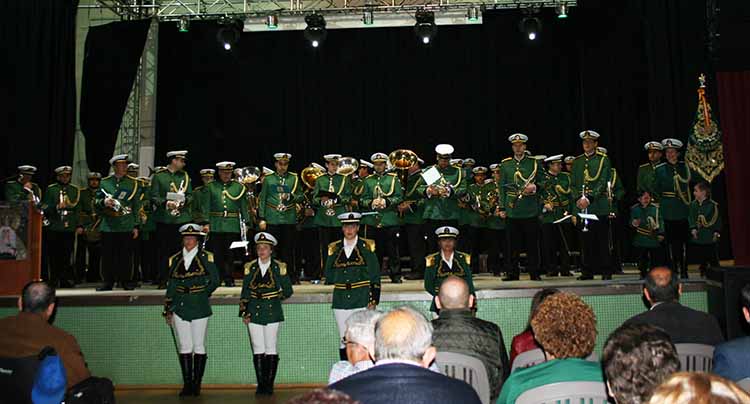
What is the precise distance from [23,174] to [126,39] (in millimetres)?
4501

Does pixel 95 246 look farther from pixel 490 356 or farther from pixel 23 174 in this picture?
pixel 490 356

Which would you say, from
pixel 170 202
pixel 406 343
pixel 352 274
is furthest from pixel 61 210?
pixel 406 343

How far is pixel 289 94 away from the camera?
16.4 metres

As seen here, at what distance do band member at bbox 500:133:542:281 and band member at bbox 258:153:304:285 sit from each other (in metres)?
3.13

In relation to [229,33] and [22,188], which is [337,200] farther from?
[22,188]

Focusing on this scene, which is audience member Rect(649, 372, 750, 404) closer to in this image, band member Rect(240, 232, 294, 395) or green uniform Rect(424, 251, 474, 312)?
green uniform Rect(424, 251, 474, 312)

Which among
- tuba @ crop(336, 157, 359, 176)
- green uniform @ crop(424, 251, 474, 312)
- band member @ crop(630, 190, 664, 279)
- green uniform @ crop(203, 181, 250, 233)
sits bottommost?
green uniform @ crop(424, 251, 474, 312)

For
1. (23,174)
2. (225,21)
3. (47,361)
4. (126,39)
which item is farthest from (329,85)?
(47,361)

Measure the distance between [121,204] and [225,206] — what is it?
1.44 meters

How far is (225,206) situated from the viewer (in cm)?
1045

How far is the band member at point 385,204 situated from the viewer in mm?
10547

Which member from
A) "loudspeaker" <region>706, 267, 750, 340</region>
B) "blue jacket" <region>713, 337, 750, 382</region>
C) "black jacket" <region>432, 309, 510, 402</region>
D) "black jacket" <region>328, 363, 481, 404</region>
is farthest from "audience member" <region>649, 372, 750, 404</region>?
"loudspeaker" <region>706, 267, 750, 340</region>

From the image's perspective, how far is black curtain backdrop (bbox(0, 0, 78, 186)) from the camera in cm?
1246

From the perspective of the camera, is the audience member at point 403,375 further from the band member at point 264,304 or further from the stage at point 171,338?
the stage at point 171,338
